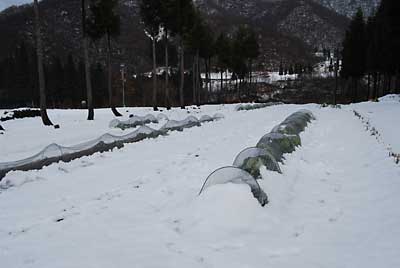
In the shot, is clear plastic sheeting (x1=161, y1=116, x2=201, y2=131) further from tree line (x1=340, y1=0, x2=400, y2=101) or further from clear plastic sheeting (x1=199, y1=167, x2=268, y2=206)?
tree line (x1=340, y1=0, x2=400, y2=101)

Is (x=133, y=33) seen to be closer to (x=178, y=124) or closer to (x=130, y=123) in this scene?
(x=130, y=123)

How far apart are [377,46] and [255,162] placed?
34.4m

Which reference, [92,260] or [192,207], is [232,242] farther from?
[92,260]

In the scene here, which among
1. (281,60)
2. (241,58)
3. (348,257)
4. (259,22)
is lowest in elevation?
(348,257)

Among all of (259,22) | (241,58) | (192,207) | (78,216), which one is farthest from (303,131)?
(259,22)

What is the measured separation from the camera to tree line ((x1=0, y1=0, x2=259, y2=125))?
20.2 meters

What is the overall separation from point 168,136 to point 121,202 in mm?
6304

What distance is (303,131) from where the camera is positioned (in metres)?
11.1

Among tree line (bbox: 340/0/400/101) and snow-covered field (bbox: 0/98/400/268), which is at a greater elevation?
tree line (bbox: 340/0/400/101)

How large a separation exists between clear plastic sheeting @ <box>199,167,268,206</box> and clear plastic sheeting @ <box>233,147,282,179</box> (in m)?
0.63

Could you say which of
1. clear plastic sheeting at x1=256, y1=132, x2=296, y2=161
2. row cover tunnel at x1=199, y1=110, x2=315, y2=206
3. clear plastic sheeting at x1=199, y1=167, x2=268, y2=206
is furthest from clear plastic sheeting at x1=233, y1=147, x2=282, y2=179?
clear plastic sheeting at x1=256, y1=132, x2=296, y2=161

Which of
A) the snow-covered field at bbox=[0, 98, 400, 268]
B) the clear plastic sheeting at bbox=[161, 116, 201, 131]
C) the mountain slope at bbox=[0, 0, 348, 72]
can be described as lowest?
the snow-covered field at bbox=[0, 98, 400, 268]

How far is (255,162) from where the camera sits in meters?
5.33

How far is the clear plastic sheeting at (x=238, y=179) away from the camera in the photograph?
4434 millimetres
